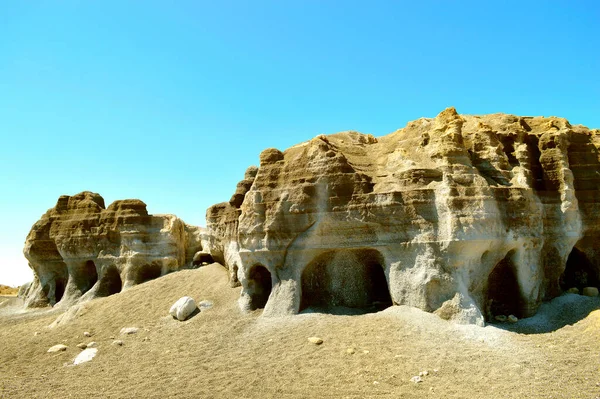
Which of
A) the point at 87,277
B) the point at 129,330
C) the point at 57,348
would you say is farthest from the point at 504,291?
the point at 87,277

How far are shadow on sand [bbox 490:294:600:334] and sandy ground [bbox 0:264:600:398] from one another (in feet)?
0.09

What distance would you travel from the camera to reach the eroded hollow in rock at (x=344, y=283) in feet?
41.8

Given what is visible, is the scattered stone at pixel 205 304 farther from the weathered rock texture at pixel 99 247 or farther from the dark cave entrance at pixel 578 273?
the dark cave entrance at pixel 578 273

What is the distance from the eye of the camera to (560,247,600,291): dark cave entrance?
1419 cm

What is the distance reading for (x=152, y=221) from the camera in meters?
20.7

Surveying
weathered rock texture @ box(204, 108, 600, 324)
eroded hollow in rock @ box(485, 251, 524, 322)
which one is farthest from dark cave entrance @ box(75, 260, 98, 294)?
eroded hollow in rock @ box(485, 251, 524, 322)

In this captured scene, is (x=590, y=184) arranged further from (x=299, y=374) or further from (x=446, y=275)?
(x=299, y=374)

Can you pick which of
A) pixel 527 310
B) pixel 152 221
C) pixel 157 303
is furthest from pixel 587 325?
pixel 152 221

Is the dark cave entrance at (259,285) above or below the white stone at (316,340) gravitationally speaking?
above

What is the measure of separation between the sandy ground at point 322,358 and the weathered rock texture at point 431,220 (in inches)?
37.5

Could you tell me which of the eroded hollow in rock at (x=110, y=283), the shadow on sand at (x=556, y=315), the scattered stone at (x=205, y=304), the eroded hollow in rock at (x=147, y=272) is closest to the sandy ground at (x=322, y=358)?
the shadow on sand at (x=556, y=315)

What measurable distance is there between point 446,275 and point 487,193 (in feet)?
7.61

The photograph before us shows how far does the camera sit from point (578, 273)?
14500 mm

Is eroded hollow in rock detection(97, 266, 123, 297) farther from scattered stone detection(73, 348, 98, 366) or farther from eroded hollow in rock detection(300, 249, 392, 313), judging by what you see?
eroded hollow in rock detection(300, 249, 392, 313)
